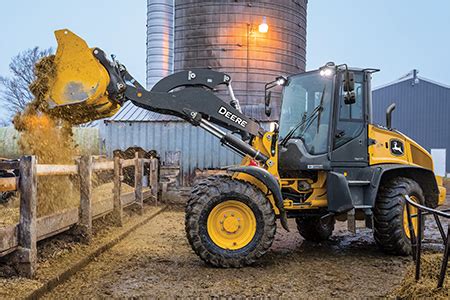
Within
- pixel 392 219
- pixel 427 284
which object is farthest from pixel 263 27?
pixel 427 284

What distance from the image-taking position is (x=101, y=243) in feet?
23.3

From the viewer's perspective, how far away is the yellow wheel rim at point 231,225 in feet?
20.6

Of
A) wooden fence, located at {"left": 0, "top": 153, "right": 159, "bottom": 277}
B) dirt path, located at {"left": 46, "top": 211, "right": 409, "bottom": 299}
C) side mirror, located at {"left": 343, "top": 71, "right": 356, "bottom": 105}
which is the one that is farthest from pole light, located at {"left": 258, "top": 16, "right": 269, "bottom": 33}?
side mirror, located at {"left": 343, "top": 71, "right": 356, "bottom": 105}

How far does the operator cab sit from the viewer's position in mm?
7113

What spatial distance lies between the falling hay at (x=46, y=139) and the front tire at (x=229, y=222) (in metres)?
2.07

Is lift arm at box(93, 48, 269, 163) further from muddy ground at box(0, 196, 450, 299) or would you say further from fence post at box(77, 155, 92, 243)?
muddy ground at box(0, 196, 450, 299)

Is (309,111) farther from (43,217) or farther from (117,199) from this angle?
(43,217)

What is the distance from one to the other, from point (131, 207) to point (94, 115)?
15.5 feet

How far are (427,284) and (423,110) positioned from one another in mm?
27180

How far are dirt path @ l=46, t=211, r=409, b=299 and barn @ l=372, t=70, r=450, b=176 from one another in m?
22.3

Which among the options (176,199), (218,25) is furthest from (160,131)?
(218,25)

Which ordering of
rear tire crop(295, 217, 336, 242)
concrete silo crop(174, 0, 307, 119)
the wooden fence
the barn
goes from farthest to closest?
the barn → concrete silo crop(174, 0, 307, 119) → rear tire crop(295, 217, 336, 242) → the wooden fence

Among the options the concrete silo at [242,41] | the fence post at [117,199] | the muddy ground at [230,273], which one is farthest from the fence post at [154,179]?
the muddy ground at [230,273]

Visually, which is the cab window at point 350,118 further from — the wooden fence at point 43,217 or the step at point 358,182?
the wooden fence at point 43,217
